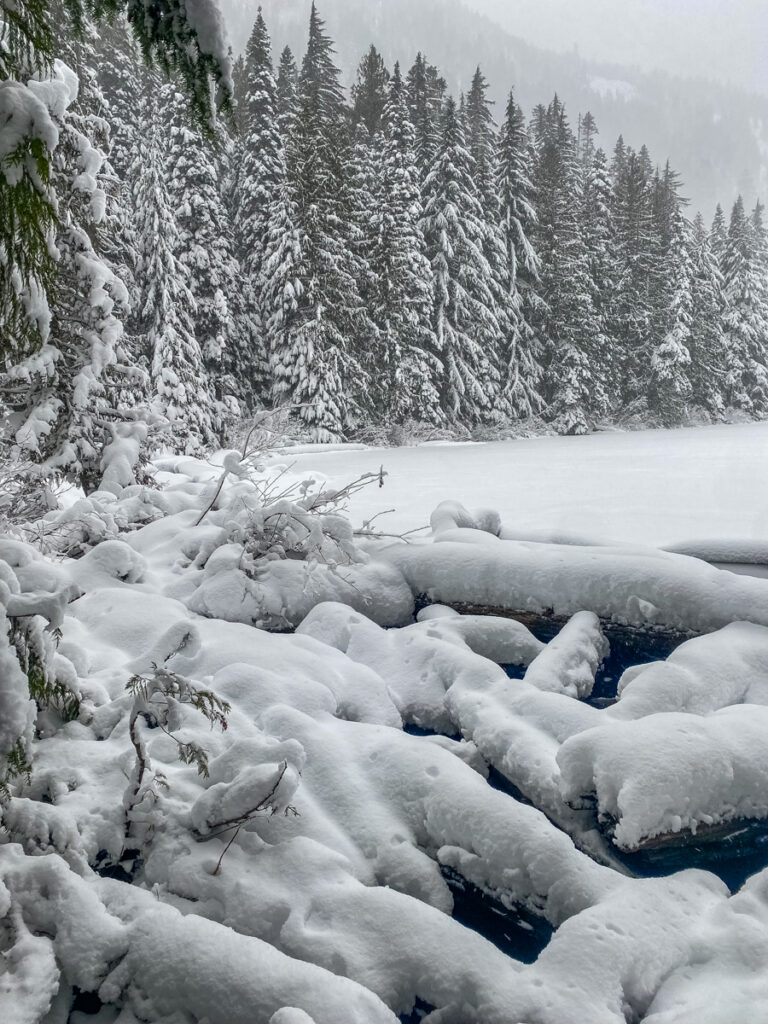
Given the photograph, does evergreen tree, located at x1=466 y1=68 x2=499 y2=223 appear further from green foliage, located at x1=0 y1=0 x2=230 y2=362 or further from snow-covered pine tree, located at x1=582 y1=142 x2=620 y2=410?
green foliage, located at x1=0 y1=0 x2=230 y2=362

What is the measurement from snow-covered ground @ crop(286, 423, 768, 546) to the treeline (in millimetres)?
4064

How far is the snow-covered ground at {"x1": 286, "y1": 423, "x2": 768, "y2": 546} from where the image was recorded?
23.5 ft

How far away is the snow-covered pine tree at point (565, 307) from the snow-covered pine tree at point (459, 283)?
2.93 metres

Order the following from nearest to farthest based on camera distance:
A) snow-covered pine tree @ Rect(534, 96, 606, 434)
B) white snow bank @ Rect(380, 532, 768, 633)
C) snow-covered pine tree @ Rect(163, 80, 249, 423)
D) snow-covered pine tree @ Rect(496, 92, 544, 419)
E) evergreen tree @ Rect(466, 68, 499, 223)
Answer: white snow bank @ Rect(380, 532, 768, 633)
snow-covered pine tree @ Rect(163, 80, 249, 423)
snow-covered pine tree @ Rect(496, 92, 544, 419)
snow-covered pine tree @ Rect(534, 96, 606, 434)
evergreen tree @ Rect(466, 68, 499, 223)

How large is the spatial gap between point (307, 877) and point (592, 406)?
26289 millimetres

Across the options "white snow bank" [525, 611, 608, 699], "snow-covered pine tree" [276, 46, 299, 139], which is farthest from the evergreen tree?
"white snow bank" [525, 611, 608, 699]

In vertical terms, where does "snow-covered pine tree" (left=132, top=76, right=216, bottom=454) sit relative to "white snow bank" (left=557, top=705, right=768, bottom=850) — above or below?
above

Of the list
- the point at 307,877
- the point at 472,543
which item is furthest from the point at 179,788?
the point at 472,543

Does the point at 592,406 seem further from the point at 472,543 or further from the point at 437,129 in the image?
the point at 472,543

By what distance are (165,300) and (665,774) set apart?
59.4 ft

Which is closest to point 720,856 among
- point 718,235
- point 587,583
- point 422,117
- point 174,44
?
point 587,583

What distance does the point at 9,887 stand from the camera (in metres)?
2.11

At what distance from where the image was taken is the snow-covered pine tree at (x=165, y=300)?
1791cm

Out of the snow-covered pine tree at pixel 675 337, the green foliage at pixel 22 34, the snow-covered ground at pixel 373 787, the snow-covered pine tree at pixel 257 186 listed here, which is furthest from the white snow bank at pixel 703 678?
the snow-covered pine tree at pixel 675 337
